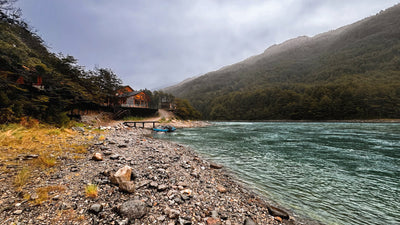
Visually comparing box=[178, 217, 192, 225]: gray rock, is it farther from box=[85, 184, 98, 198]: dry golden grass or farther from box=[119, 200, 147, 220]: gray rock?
box=[85, 184, 98, 198]: dry golden grass

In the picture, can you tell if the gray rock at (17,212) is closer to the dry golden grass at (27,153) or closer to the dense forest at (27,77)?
the dry golden grass at (27,153)

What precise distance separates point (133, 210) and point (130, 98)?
49884mm

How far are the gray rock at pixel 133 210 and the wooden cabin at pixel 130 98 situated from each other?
44.7m

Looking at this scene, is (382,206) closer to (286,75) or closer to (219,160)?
(219,160)

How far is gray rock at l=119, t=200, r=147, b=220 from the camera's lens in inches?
132

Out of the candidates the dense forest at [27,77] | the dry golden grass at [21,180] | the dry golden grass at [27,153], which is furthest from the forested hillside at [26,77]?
the dry golden grass at [21,180]

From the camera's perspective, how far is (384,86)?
73.8 metres

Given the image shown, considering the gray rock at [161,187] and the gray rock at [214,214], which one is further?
the gray rock at [161,187]

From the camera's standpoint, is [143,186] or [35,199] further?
[143,186]

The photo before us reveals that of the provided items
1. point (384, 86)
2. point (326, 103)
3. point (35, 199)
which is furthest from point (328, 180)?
point (384, 86)

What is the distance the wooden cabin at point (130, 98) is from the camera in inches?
1772

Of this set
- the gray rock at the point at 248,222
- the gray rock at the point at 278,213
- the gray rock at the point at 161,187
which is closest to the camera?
the gray rock at the point at 248,222

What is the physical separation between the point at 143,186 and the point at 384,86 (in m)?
118

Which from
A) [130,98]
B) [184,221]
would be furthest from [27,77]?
[130,98]
